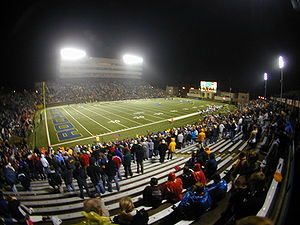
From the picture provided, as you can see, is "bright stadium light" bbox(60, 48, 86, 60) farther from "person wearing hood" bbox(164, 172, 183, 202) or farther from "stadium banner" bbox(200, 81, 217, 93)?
"person wearing hood" bbox(164, 172, 183, 202)

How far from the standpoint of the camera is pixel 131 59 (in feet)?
343

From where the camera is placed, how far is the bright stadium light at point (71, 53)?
78375 millimetres

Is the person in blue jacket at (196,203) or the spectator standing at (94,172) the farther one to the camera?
the spectator standing at (94,172)

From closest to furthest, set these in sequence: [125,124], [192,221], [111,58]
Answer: [192,221] → [125,124] → [111,58]

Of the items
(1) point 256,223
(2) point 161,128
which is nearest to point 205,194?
(1) point 256,223

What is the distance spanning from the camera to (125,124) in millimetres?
27234

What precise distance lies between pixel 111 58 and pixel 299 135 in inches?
4034

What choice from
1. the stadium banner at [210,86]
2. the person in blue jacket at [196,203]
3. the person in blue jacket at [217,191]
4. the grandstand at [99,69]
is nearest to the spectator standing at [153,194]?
the person in blue jacket at [196,203]

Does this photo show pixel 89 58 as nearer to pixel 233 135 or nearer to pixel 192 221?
pixel 233 135

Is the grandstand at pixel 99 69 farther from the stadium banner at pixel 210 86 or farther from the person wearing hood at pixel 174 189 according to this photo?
the person wearing hood at pixel 174 189

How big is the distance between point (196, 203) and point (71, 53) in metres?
93.3

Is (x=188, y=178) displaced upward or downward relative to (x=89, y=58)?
downward

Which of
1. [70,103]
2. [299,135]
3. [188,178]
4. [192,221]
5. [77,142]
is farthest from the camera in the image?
[70,103]

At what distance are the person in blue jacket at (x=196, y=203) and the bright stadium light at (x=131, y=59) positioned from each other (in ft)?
350
